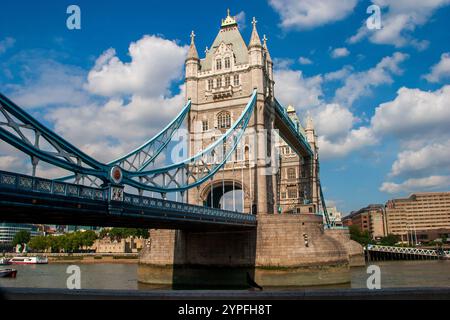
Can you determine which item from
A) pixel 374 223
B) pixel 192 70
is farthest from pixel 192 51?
pixel 374 223

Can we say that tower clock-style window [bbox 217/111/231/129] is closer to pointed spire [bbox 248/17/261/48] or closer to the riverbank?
pointed spire [bbox 248/17/261/48]

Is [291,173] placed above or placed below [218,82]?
below

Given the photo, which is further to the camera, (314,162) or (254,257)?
(314,162)

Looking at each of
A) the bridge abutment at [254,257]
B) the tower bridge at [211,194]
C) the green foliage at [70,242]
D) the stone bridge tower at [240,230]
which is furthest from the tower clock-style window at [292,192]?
the green foliage at [70,242]

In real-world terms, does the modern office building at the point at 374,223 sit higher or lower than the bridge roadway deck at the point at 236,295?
higher

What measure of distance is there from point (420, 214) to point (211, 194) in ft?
391

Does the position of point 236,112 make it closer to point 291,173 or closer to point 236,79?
point 236,79

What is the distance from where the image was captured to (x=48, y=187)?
15898 mm

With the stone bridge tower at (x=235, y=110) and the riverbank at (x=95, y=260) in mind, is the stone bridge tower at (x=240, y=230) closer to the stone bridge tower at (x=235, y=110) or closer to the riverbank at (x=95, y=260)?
the stone bridge tower at (x=235, y=110)

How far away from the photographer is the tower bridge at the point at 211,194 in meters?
16.8

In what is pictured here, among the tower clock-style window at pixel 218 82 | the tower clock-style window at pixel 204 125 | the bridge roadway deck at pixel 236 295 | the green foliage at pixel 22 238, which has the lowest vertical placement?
the bridge roadway deck at pixel 236 295

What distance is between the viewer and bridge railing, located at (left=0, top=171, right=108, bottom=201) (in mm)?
14461

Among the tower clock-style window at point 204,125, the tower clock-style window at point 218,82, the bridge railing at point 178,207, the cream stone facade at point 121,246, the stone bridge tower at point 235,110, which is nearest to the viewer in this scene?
the bridge railing at point 178,207

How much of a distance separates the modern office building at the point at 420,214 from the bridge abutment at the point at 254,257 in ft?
369
